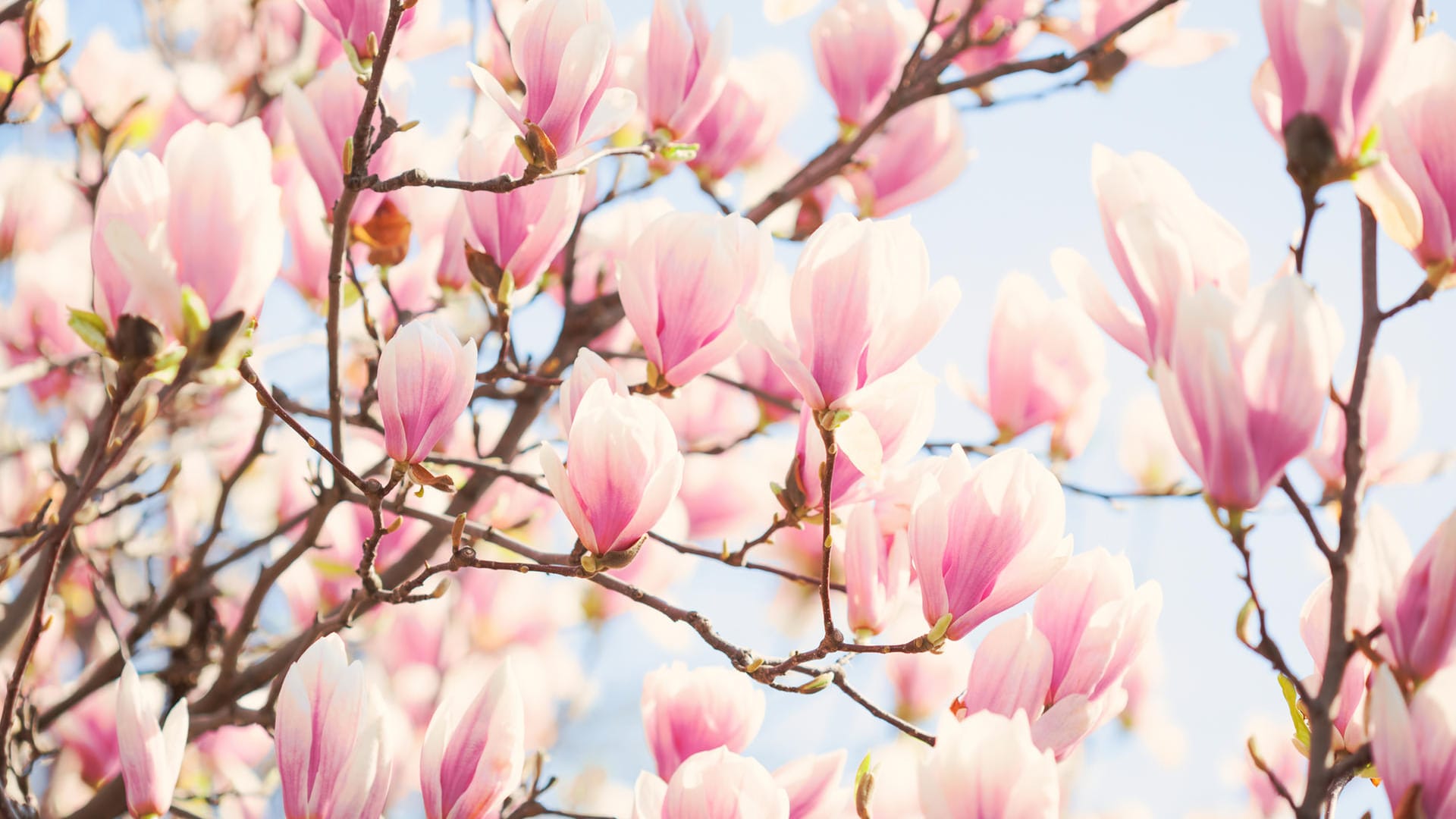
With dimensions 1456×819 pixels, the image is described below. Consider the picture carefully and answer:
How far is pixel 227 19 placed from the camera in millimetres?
2350

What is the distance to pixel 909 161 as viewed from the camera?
4.91 ft

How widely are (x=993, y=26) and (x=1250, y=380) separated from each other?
0.98 m

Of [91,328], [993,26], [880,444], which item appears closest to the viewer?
[91,328]

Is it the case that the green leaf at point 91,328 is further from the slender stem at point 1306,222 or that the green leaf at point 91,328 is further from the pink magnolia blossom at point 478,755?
the slender stem at point 1306,222

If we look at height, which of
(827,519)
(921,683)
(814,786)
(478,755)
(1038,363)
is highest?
(1038,363)

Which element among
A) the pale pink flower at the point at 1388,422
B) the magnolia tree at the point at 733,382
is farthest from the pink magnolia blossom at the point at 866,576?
the pale pink flower at the point at 1388,422

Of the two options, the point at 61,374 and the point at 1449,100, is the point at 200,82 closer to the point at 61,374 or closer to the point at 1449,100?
the point at 61,374

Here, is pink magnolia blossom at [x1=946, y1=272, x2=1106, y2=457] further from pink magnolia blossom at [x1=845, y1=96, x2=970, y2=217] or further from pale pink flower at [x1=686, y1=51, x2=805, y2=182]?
pale pink flower at [x1=686, y1=51, x2=805, y2=182]

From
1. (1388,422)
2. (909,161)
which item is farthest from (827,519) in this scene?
(909,161)

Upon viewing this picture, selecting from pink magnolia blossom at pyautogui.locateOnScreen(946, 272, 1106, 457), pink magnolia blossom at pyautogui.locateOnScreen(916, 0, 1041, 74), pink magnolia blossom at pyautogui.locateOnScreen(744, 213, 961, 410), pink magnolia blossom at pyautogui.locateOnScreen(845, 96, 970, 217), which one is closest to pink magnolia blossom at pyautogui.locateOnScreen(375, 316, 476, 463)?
pink magnolia blossom at pyautogui.locateOnScreen(744, 213, 961, 410)

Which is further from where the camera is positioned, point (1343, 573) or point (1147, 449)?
point (1147, 449)

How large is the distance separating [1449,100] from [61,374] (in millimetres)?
2308

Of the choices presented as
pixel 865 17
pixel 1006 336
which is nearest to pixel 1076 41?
pixel 865 17

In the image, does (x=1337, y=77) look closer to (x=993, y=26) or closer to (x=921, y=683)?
(x=993, y=26)
